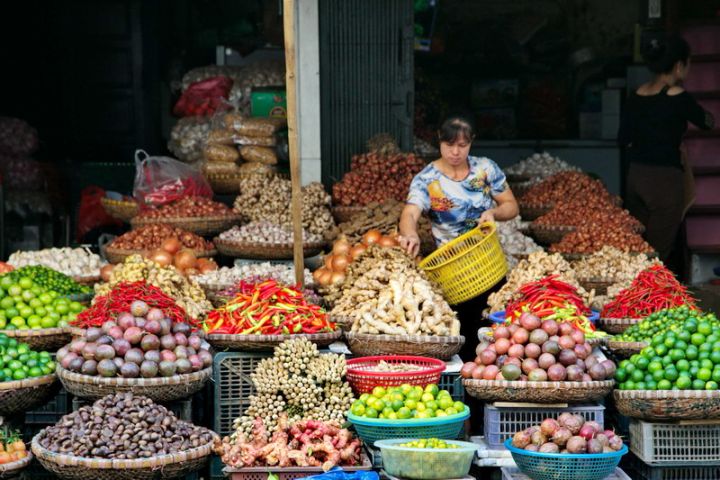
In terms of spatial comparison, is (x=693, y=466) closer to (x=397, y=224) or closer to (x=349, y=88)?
(x=397, y=224)

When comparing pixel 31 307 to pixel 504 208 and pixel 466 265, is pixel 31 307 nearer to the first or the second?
pixel 466 265

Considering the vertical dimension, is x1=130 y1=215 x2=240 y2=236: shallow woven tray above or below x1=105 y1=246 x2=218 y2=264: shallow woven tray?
above

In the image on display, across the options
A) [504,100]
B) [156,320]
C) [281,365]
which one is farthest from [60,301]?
[504,100]

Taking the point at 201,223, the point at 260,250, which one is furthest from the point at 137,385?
the point at 201,223

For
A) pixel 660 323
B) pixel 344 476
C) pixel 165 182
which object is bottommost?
pixel 344 476

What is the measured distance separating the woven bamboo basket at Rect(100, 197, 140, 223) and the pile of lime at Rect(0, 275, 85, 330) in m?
2.24

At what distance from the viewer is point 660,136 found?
8734mm

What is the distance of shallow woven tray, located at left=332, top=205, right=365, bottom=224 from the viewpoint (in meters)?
8.09

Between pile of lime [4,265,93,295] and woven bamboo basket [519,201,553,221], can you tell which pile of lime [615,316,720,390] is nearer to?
pile of lime [4,265,93,295]

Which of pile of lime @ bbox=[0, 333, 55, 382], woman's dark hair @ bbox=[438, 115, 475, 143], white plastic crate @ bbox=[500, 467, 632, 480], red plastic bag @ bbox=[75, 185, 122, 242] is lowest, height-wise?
white plastic crate @ bbox=[500, 467, 632, 480]

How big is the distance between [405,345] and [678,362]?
125 cm

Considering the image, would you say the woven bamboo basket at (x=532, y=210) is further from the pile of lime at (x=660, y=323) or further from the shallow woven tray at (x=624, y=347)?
the shallow woven tray at (x=624, y=347)

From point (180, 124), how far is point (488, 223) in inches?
150

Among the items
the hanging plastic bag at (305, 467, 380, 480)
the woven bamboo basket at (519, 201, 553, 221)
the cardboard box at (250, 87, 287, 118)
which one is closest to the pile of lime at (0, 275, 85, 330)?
the hanging plastic bag at (305, 467, 380, 480)
